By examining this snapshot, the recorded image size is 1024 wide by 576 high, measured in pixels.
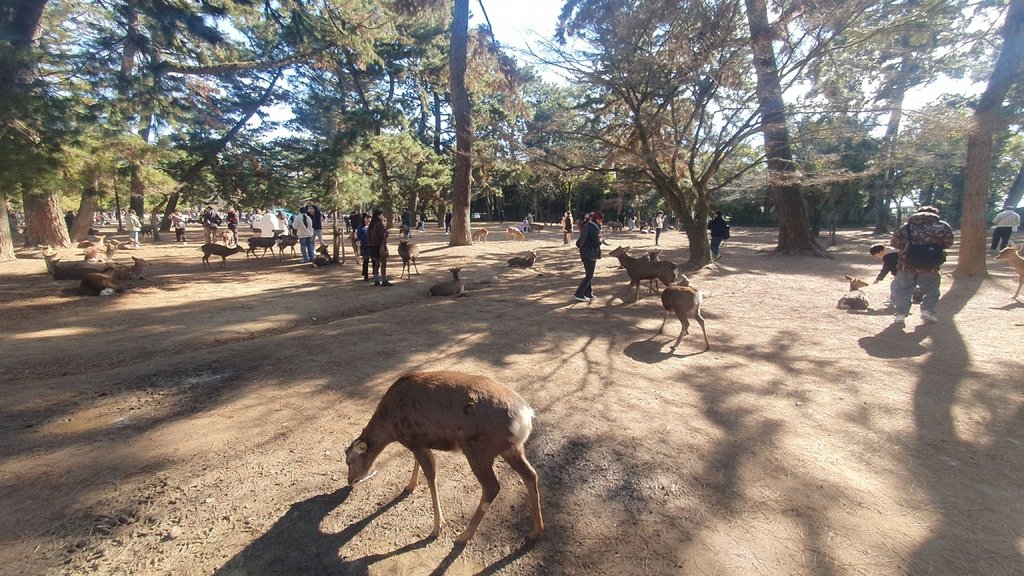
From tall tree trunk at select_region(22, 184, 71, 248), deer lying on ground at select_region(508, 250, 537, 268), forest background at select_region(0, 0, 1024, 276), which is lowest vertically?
deer lying on ground at select_region(508, 250, 537, 268)

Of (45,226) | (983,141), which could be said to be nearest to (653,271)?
(983,141)

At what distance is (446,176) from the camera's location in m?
30.6

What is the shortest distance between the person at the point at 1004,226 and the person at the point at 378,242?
1970cm

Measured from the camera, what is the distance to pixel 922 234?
6.74 meters

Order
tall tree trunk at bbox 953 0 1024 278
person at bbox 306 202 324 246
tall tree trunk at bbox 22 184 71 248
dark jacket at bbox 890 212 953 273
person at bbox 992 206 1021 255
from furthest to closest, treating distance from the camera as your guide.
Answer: tall tree trunk at bbox 22 184 71 248
person at bbox 992 206 1021 255
person at bbox 306 202 324 246
tall tree trunk at bbox 953 0 1024 278
dark jacket at bbox 890 212 953 273

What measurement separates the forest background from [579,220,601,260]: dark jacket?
416cm

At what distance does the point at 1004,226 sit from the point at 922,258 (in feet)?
42.4

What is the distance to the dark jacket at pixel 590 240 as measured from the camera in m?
8.65

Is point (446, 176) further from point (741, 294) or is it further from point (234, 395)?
point (234, 395)

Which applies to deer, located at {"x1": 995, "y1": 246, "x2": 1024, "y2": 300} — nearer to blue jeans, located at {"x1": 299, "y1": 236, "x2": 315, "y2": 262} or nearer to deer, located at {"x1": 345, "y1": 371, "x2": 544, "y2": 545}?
deer, located at {"x1": 345, "y1": 371, "x2": 544, "y2": 545}

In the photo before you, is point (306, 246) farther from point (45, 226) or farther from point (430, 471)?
point (430, 471)

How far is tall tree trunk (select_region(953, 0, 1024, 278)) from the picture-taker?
354 inches

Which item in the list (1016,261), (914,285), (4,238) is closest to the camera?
(914,285)

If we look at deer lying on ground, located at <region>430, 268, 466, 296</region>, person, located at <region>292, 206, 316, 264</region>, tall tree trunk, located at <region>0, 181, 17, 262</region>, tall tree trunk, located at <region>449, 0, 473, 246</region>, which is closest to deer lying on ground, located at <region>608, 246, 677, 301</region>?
deer lying on ground, located at <region>430, 268, 466, 296</region>
